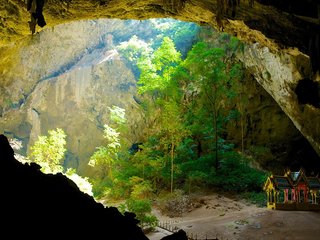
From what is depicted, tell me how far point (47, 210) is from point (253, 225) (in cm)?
1116

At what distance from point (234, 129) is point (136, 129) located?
8.94m

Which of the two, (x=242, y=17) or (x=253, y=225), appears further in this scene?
(x=253, y=225)

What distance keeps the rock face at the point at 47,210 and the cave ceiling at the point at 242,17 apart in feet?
24.3

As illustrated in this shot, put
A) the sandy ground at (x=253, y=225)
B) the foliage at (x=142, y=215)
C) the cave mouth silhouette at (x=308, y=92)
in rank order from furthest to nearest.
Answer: the cave mouth silhouette at (x=308, y=92) → the foliage at (x=142, y=215) → the sandy ground at (x=253, y=225)

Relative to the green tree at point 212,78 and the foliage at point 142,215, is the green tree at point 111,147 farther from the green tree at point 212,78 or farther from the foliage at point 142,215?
the foliage at point 142,215

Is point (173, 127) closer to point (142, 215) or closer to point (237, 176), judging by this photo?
point (237, 176)

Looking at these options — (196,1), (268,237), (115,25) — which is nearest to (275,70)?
(196,1)

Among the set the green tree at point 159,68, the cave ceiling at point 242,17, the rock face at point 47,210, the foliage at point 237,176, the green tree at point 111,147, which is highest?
the green tree at point 159,68

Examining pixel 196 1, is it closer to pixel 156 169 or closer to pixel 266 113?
pixel 156 169

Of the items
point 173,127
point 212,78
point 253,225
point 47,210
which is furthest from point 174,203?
point 47,210

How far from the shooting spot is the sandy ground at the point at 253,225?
11703 mm

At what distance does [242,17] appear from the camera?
37.2 feet

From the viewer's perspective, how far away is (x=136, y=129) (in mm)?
28609

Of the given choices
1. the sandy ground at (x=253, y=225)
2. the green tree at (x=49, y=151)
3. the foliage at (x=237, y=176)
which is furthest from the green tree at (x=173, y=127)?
the green tree at (x=49, y=151)
